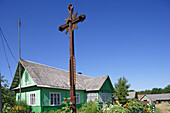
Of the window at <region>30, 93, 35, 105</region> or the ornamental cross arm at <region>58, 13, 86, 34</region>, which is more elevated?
the ornamental cross arm at <region>58, 13, 86, 34</region>

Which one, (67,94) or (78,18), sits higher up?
(78,18)

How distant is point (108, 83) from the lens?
22531mm

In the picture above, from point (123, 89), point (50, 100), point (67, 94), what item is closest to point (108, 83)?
point (123, 89)

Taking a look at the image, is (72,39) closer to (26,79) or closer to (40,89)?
(40,89)

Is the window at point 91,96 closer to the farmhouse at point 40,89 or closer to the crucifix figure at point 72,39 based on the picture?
the farmhouse at point 40,89

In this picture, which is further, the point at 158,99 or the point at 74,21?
the point at 158,99

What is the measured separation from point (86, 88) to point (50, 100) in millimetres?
6463

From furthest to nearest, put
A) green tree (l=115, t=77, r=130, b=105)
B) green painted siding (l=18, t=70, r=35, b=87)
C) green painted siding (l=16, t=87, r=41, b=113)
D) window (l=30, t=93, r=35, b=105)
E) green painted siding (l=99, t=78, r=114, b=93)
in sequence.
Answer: green tree (l=115, t=77, r=130, b=105)
green painted siding (l=99, t=78, r=114, b=93)
green painted siding (l=18, t=70, r=35, b=87)
window (l=30, t=93, r=35, b=105)
green painted siding (l=16, t=87, r=41, b=113)

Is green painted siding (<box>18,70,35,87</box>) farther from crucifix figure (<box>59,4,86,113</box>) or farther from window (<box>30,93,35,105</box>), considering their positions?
crucifix figure (<box>59,4,86,113</box>)

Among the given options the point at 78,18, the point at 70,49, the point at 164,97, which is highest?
the point at 78,18

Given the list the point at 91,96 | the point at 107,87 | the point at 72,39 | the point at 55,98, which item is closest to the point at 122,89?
the point at 107,87

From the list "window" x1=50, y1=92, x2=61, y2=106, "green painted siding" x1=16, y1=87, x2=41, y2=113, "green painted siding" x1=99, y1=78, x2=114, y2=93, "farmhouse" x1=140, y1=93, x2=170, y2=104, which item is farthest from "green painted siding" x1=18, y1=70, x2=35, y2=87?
"farmhouse" x1=140, y1=93, x2=170, y2=104

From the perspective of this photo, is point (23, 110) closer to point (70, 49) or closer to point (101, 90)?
point (70, 49)

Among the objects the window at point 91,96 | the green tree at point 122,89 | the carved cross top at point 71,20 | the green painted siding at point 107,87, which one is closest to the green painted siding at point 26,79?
the window at point 91,96
